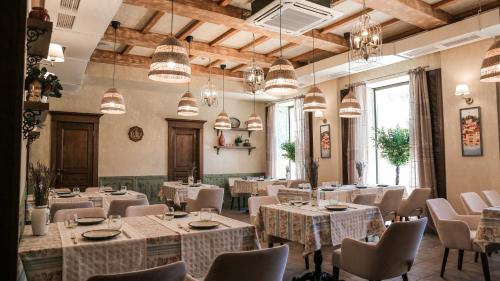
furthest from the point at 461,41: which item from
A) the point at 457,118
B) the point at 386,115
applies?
the point at 386,115

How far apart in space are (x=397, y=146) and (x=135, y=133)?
20.2ft

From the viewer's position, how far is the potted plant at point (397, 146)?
22.5ft

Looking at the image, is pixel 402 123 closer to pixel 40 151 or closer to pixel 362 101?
pixel 362 101

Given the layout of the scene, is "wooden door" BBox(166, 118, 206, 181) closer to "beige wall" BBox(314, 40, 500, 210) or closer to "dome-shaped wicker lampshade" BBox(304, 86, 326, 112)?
"dome-shaped wicker lampshade" BBox(304, 86, 326, 112)

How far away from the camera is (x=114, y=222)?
280cm

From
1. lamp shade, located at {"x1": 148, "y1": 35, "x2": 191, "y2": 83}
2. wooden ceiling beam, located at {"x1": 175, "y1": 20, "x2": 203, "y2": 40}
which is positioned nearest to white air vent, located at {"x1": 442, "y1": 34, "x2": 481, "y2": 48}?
wooden ceiling beam, located at {"x1": 175, "y1": 20, "x2": 203, "y2": 40}

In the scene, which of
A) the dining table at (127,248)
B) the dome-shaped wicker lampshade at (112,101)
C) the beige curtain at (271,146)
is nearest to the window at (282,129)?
the beige curtain at (271,146)

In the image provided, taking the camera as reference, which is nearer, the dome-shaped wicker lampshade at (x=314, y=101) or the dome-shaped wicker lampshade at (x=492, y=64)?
the dome-shaped wicker lampshade at (x=492, y=64)

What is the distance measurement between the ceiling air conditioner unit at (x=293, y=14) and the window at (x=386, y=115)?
355 centimetres

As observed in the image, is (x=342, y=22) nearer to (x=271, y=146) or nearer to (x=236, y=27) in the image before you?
(x=236, y=27)

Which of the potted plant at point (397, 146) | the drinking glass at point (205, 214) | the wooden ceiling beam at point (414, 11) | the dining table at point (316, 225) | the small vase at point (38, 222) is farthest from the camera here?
the potted plant at point (397, 146)

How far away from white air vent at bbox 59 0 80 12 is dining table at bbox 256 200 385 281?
10.2ft

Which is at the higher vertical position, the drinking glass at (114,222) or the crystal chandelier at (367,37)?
the crystal chandelier at (367,37)

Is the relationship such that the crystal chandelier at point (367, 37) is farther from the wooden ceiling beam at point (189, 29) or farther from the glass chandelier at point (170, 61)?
the wooden ceiling beam at point (189, 29)
